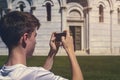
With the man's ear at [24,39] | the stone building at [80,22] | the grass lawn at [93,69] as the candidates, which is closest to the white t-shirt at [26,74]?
the man's ear at [24,39]

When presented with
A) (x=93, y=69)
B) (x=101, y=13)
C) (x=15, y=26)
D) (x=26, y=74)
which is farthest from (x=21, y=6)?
(x=26, y=74)

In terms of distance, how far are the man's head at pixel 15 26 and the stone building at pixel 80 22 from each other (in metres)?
46.7

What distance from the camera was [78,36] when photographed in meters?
53.0

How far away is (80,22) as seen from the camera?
173 ft

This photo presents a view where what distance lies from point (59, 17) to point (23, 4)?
4564 millimetres

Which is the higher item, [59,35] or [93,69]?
[59,35]

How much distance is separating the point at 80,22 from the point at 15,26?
1907 inches

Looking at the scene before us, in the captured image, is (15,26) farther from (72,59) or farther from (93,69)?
(93,69)

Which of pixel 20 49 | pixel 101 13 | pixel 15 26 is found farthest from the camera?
pixel 101 13

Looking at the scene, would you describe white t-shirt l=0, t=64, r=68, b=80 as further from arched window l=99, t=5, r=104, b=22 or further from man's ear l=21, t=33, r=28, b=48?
arched window l=99, t=5, r=104, b=22

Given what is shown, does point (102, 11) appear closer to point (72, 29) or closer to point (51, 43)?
point (72, 29)

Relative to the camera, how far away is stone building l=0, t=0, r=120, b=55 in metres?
52.4

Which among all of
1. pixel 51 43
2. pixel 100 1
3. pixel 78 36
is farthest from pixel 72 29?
pixel 51 43

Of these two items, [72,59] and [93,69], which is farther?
[93,69]
